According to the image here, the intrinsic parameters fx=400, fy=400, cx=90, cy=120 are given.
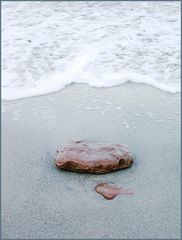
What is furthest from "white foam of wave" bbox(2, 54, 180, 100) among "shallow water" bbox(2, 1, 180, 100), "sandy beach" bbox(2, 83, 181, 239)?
"sandy beach" bbox(2, 83, 181, 239)

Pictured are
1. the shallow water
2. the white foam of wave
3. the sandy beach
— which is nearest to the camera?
the sandy beach

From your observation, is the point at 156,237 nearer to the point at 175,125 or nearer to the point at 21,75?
the point at 175,125

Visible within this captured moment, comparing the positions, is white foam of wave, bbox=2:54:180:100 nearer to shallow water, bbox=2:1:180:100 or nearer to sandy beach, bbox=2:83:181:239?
shallow water, bbox=2:1:180:100

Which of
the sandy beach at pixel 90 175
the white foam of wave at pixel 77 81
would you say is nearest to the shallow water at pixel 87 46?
the white foam of wave at pixel 77 81

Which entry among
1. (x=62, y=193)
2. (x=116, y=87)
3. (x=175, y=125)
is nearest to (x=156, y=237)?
(x=62, y=193)

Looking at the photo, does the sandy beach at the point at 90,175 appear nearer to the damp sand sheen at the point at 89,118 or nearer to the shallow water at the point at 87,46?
the damp sand sheen at the point at 89,118

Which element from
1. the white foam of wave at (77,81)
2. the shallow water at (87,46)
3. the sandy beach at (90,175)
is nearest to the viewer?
the sandy beach at (90,175)

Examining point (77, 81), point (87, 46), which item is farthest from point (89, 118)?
point (87, 46)
